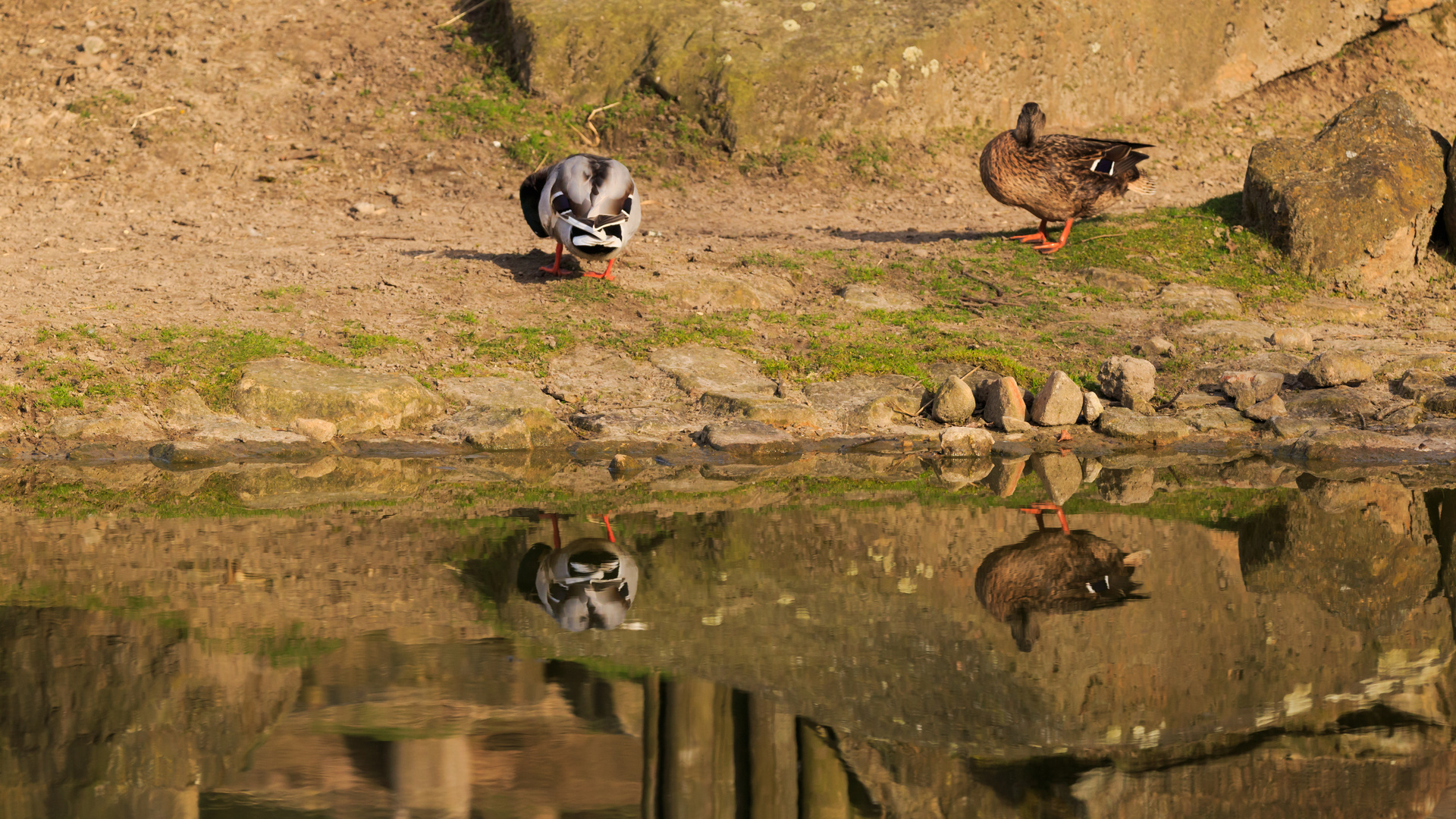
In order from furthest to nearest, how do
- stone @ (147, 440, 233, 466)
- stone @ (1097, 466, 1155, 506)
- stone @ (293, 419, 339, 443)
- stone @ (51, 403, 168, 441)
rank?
stone @ (293, 419, 339, 443), stone @ (51, 403, 168, 441), stone @ (147, 440, 233, 466), stone @ (1097, 466, 1155, 506)

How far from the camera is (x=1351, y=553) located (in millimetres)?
5156

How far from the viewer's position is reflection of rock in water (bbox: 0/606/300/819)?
10.3 ft

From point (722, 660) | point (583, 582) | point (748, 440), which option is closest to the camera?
point (722, 660)

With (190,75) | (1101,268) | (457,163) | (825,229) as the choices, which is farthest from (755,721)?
(190,75)

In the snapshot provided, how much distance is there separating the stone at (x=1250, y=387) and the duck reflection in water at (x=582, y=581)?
4.17m

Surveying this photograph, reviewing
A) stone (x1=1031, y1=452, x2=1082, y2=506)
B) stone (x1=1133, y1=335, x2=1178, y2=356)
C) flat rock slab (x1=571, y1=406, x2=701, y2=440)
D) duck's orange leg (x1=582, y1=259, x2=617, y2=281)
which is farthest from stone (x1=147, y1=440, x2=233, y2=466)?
stone (x1=1133, y1=335, x2=1178, y2=356)

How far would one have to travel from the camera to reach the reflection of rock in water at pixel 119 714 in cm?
314

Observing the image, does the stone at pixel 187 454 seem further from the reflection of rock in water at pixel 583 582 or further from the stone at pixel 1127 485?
the stone at pixel 1127 485

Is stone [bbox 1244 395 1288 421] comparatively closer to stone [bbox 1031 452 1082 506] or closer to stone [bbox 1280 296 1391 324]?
stone [bbox 1031 452 1082 506]

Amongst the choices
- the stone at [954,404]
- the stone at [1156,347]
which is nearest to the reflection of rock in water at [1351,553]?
the stone at [954,404]

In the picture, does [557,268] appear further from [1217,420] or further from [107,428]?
[1217,420]

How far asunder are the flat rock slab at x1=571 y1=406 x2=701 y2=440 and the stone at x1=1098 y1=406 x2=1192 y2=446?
90.4 inches

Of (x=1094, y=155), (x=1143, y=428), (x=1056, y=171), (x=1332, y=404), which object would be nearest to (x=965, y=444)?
(x=1143, y=428)

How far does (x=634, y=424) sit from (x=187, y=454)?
229 cm
